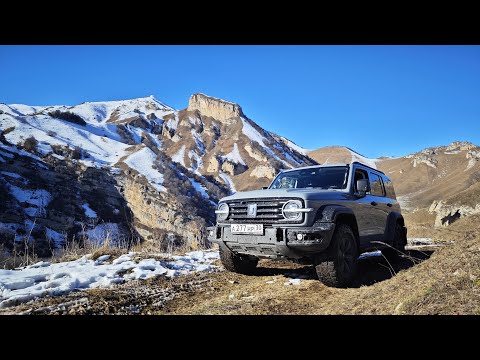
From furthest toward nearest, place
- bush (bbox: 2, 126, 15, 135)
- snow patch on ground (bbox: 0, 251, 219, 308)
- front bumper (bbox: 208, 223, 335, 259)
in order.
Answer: bush (bbox: 2, 126, 15, 135), front bumper (bbox: 208, 223, 335, 259), snow patch on ground (bbox: 0, 251, 219, 308)

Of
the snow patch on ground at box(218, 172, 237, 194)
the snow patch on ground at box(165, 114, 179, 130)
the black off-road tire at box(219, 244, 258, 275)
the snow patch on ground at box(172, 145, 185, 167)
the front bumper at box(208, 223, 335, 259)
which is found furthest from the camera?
the snow patch on ground at box(165, 114, 179, 130)

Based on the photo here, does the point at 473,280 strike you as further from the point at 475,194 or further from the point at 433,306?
the point at 475,194

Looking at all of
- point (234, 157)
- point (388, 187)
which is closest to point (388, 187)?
point (388, 187)

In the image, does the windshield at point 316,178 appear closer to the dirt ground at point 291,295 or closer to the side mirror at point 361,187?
the side mirror at point 361,187

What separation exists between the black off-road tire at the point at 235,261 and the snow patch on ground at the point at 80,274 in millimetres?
742

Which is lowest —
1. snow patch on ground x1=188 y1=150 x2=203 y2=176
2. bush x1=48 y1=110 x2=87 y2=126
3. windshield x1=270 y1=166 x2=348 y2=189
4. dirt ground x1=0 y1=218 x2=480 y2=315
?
dirt ground x1=0 y1=218 x2=480 y2=315

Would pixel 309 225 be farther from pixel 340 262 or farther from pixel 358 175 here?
pixel 358 175

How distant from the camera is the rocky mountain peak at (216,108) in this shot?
13250cm

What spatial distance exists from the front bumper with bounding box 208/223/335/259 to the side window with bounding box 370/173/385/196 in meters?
2.46

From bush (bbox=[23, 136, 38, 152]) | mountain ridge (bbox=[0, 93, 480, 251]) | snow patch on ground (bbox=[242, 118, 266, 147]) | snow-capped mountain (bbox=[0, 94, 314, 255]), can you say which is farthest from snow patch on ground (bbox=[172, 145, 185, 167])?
bush (bbox=[23, 136, 38, 152])

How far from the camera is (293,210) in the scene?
4.40m

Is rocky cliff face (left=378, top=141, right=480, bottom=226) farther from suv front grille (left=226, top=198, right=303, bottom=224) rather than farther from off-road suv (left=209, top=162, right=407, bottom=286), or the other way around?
suv front grille (left=226, top=198, right=303, bottom=224)

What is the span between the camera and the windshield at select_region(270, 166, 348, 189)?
573cm
